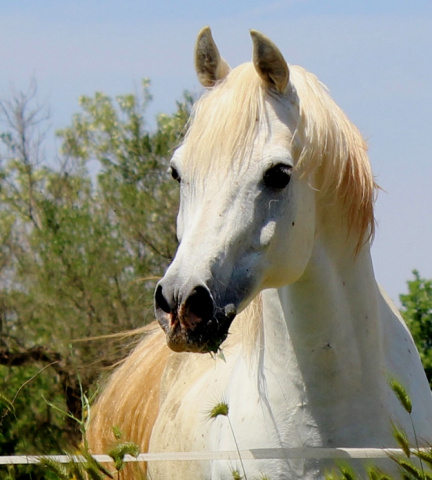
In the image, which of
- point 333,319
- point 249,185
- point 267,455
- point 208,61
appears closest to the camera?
point 249,185

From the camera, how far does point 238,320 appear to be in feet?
14.8

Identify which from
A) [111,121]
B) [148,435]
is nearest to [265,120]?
[148,435]

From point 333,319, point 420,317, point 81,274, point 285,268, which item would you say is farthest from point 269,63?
point 81,274

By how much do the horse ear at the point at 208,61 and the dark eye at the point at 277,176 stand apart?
554 mm

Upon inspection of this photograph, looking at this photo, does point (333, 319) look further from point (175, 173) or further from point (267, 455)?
point (175, 173)

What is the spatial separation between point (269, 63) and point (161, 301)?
3.26 feet

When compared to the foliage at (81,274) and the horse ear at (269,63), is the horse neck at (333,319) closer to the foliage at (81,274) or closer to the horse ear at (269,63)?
the horse ear at (269,63)

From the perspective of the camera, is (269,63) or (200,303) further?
(269,63)

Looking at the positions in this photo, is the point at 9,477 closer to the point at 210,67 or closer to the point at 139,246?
the point at 210,67

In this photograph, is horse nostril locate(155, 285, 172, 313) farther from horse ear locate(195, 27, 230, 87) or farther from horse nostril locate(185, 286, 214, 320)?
horse ear locate(195, 27, 230, 87)

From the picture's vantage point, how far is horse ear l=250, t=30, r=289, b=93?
3483mm

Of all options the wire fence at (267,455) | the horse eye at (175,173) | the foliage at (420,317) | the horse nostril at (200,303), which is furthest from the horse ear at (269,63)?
the foliage at (420,317)

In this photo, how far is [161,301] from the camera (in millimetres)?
3068

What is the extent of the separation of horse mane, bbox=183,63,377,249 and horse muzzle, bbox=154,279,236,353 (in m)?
0.47
